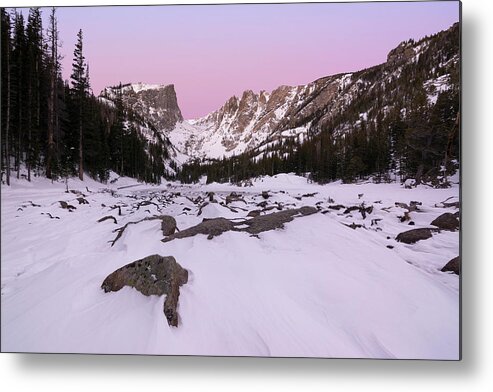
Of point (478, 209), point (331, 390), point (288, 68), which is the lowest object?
point (331, 390)

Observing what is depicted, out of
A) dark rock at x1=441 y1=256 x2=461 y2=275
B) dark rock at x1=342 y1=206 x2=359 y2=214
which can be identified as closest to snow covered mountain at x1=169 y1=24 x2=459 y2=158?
dark rock at x1=342 y1=206 x2=359 y2=214

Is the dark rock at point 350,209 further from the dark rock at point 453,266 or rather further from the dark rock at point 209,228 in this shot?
the dark rock at point 209,228

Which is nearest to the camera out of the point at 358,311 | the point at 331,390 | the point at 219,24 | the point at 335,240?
the point at 358,311

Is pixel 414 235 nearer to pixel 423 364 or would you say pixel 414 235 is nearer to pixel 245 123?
pixel 423 364

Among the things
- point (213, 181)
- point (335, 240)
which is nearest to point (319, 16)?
point (213, 181)

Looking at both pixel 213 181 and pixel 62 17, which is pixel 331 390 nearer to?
pixel 213 181

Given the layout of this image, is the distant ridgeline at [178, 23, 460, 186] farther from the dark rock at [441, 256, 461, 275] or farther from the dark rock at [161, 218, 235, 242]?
the dark rock at [441, 256, 461, 275]

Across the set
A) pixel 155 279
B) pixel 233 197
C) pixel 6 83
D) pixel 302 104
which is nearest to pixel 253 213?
pixel 233 197
